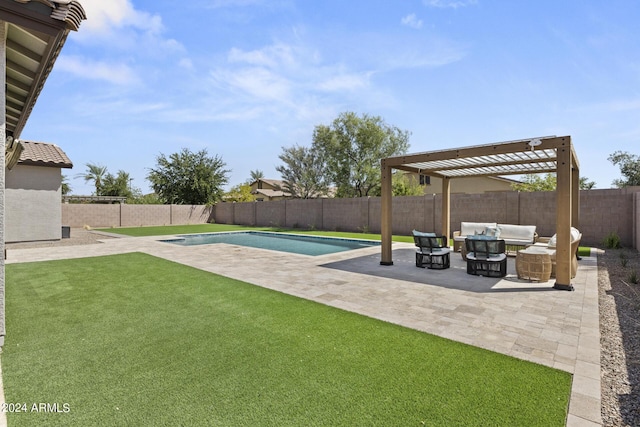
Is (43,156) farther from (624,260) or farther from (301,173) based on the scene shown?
(301,173)

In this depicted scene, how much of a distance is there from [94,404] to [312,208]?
64.5 ft

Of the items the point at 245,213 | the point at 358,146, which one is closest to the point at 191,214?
the point at 245,213

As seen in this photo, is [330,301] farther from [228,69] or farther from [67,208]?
[67,208]

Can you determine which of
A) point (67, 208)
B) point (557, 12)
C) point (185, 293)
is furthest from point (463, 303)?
point (67, 208)

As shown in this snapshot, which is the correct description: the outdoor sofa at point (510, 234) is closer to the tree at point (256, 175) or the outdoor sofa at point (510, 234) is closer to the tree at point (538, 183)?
the tree at point (538, 183)

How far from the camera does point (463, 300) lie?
207 inches

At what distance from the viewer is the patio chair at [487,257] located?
6.82 metres

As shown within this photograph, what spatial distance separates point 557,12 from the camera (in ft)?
28.8

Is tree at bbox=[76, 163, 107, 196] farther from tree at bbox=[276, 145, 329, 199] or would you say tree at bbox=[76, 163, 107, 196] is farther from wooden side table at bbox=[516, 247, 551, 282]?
wooden side table at bbox=[516, 247, 551, 282]

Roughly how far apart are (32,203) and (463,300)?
1674 cm

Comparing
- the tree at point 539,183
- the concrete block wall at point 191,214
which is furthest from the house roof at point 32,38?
the concrete block wall at point 191,214

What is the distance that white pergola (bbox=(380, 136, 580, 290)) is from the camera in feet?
19.5

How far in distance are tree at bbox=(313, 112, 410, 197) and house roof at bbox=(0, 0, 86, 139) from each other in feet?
78.9

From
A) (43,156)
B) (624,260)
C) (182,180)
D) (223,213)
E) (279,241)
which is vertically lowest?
(279,241)
